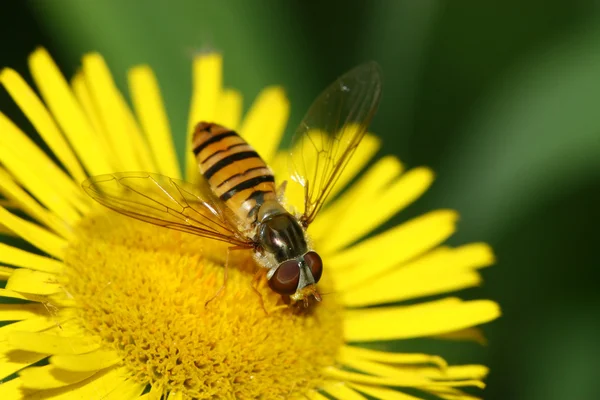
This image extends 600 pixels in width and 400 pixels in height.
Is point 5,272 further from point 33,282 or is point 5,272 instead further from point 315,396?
point 315,396

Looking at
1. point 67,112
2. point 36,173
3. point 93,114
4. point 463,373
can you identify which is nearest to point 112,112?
point 93,114

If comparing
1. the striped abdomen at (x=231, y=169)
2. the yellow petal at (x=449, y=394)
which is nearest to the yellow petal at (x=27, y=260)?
the striped abdomen at (x=231, y=169)

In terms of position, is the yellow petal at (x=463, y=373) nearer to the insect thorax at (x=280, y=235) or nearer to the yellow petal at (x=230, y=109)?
the insect thorax at (x=280, y=235)

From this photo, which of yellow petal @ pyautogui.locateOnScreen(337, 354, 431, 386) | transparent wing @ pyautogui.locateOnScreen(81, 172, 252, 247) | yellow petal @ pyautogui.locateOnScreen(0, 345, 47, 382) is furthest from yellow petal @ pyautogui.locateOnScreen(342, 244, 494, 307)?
yellow petal @ pyautogui.locateOnScreen(0, 345, 47, 382)

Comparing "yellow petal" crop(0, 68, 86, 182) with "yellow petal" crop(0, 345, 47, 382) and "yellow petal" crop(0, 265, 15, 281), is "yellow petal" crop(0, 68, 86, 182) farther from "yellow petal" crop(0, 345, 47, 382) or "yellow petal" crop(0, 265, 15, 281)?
"yellow petal" crop(0, 345, 47, 382)

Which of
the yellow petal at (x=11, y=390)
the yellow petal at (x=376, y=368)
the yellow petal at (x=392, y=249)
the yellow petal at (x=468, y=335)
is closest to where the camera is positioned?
the yellow petal at (x=11, y=390)

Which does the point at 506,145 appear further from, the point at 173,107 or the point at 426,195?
the point at 173,107
